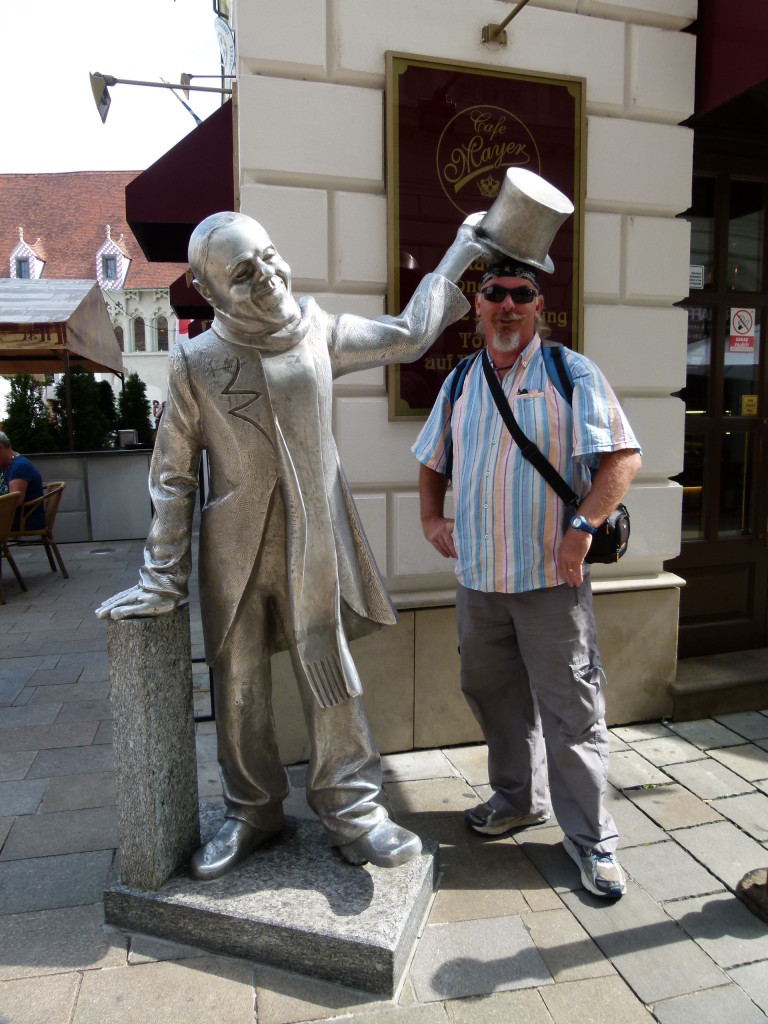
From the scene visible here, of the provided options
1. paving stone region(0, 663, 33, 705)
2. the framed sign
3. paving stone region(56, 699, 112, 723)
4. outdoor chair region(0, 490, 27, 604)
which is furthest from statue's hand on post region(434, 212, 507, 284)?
outdoor chair region(0, 490, 27, 604)

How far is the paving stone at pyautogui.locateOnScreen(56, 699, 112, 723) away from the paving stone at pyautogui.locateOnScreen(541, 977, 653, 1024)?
2.75m

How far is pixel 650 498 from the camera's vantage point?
3.76 m

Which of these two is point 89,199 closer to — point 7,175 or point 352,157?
point 7,175

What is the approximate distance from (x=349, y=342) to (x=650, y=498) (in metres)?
2.15

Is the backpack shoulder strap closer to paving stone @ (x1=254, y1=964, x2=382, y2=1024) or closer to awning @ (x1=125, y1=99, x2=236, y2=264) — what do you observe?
paving stone @ (x1=254, y1=964, x2=382, y2=1024)

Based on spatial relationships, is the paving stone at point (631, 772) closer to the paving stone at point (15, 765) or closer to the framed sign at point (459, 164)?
the framed sign at point (459, 164)

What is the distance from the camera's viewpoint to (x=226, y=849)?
7.64ft

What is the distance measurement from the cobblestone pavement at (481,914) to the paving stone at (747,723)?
18mm

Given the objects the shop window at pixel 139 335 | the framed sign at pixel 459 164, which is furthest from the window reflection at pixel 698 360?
the shop window at pixel 139 335

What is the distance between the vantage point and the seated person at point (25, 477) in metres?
7.34

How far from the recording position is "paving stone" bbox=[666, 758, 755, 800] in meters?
3.11

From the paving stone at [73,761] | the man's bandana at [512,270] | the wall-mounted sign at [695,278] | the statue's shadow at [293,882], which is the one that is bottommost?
the paving stone at [73,761]

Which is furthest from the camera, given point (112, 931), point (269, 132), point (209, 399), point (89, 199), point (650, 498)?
point (89, 199)

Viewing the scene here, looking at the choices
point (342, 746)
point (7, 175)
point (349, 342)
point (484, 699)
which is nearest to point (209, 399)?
point (349, 342)
